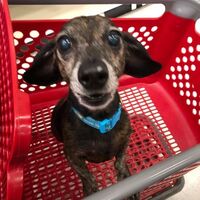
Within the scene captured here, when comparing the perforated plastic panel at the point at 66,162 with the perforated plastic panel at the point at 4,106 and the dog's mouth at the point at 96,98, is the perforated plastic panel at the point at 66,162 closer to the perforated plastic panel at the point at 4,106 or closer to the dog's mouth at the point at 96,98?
the perforated plastic panel at the point at 4,106

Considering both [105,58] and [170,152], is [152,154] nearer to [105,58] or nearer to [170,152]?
[170,152]

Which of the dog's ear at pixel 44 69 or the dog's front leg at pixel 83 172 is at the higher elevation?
the dog's ear at pixel 44 69

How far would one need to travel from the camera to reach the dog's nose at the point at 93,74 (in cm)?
70

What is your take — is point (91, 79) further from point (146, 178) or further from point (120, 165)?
point (120, 165)

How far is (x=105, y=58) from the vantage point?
2.56 ft

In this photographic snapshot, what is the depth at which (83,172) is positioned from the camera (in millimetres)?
1010

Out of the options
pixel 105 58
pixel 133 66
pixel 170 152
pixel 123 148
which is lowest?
pixel 170 152

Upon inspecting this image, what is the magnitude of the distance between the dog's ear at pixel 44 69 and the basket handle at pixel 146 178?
16.6 inches

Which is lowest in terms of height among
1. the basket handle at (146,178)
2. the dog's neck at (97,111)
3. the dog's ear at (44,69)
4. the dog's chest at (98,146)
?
the dog's chest at (98,146)

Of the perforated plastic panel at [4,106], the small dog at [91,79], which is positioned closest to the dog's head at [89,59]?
the small dog at [91,79]

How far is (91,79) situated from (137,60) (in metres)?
0.33

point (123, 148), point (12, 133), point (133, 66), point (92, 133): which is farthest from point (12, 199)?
point (133, 66)

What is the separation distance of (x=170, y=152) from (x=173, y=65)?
1.08 ft

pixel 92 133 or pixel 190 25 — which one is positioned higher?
pixel 190 25
